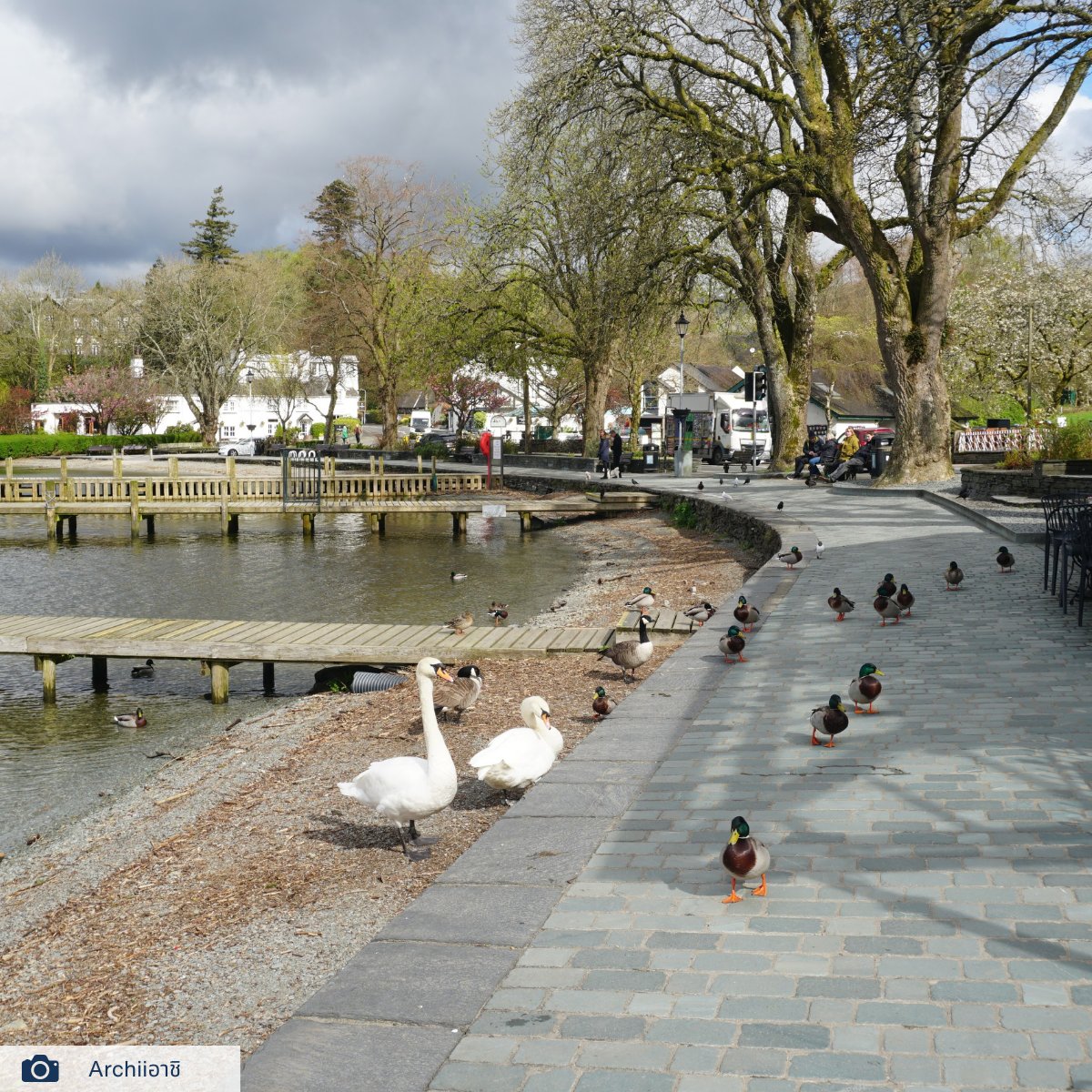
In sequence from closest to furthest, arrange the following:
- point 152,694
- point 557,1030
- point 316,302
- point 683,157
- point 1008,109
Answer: point 557,1030 → point 152,694 → point 1008,109 → point 683,157 → point 316,302

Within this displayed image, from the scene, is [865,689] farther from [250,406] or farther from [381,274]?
[250,406]

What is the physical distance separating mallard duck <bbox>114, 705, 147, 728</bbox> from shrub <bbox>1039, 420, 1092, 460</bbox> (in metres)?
17.3

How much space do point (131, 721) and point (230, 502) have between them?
860 inches

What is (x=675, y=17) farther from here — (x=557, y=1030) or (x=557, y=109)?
(x=557, y=1030)

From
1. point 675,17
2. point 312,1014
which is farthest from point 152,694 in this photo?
point 675,17

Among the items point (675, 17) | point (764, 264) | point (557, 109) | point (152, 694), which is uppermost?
point (675, 17)

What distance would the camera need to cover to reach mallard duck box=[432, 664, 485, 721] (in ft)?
30.2

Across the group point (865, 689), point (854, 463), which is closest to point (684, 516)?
point (854, 463)

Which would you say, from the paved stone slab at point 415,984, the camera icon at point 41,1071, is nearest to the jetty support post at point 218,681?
the camera icon at point 41,1071

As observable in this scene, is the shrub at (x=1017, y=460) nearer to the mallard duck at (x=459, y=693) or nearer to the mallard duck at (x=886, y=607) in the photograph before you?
the mallard duck at (x=886, y=607)

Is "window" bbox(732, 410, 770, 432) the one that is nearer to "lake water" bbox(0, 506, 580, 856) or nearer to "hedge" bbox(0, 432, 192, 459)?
"lake water" bbox(0, 506, 580, 856)

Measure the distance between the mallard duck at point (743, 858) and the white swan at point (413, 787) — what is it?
2.04 m

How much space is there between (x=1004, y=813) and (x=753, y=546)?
1600 centimetres

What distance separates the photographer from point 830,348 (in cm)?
7056
